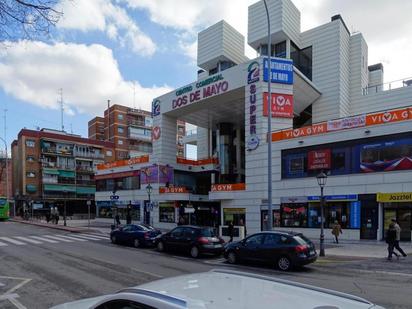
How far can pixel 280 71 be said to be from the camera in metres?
33.4

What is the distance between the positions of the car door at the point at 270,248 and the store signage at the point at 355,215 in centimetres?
1342

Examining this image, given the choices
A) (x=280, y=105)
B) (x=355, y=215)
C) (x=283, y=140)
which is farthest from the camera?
(x=280, y=105)

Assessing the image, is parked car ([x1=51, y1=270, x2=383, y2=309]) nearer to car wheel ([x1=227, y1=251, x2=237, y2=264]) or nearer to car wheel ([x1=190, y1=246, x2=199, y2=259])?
car wheel ([x1=227, y1=251, x2=237, y2=264])

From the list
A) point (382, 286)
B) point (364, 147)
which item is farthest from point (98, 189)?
point (382, 286)

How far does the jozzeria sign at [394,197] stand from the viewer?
2476 cm

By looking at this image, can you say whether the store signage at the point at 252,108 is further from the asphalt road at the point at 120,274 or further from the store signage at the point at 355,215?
the asphalt road at the point at 120,274

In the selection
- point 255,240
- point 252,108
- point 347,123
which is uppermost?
point 252,108

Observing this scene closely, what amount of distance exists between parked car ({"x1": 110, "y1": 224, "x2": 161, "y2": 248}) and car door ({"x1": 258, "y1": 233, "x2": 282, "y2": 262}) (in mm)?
8555

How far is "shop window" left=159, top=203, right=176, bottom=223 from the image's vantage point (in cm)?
4304

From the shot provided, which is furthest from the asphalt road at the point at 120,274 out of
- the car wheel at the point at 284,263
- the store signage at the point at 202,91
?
the store signage at the point at 202,91

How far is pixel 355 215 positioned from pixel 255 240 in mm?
13437

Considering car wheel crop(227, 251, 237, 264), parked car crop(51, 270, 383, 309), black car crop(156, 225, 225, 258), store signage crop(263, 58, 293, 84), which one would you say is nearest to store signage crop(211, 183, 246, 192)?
store signage crop(263, 58, 293, 84)

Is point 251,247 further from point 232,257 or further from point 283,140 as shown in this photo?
point 283,140

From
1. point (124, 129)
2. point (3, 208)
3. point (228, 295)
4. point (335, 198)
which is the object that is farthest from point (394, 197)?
point (124, 129)
